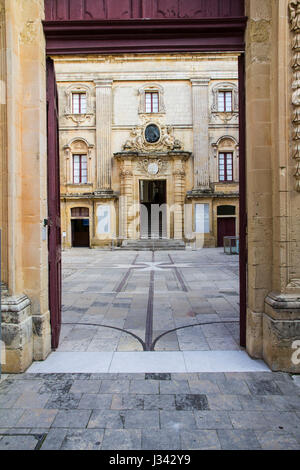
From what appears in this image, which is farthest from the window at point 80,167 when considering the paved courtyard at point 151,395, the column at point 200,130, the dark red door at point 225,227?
the paved courtyard at point 151,395

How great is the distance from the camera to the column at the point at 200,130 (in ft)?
81.0

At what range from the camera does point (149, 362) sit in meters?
4.21

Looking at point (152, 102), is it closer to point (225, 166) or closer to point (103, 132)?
point (103, 132)

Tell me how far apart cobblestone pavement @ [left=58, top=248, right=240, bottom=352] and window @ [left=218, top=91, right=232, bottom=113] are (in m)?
17.3

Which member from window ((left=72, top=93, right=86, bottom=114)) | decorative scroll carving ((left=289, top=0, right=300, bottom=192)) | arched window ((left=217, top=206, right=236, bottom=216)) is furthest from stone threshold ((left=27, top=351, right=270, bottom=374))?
window ((left=72, top=93, right=86, bottom=114))

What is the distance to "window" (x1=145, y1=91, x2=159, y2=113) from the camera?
24906 mm

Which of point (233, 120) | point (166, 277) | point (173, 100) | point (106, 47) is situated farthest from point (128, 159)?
point (106, 47)

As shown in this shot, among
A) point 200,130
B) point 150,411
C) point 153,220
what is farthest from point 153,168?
point 150,411

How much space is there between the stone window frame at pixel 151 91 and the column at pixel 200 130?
227 centimetres

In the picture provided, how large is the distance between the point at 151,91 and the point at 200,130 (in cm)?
451

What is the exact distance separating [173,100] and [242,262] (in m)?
22.7

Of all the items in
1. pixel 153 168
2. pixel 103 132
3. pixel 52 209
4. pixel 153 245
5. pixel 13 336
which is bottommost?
pixel 153 245
